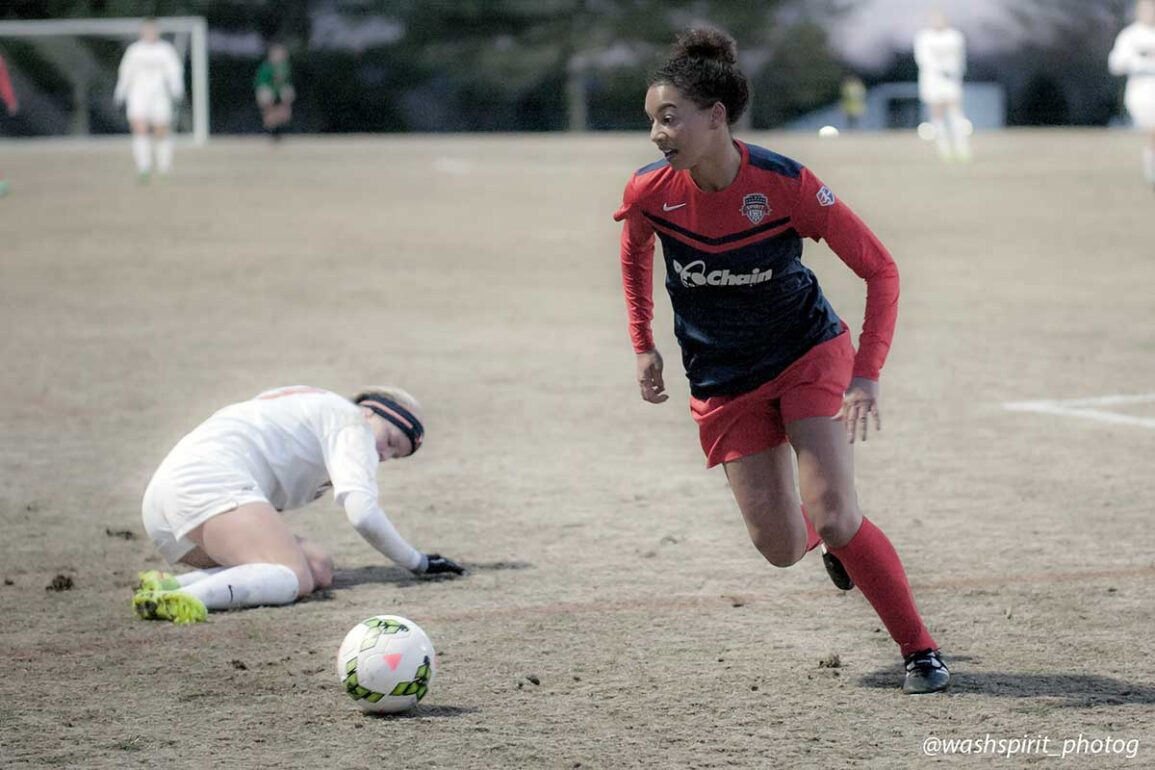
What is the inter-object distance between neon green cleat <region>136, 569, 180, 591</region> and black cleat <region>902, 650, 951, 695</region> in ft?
7.83

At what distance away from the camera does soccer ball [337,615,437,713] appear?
16.0ft

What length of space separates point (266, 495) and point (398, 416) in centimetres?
54

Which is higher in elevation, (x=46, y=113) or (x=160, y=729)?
(x=160, y=729)

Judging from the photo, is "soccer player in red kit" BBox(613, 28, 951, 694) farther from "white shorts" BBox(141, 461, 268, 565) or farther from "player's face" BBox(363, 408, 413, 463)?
"white shorts" BBox(141, 461, 268, 565)

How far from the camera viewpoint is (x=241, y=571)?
604 centimetres

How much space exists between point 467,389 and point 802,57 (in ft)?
211

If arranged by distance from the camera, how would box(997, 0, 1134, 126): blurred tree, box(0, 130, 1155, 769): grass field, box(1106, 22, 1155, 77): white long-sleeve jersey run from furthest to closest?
1. box(997, 0, 1134, 126): blurred tree
2. box(1106, 22, 1155, 77): white long-sleeve jersey
3. box(0, 130, 1155, 769): grass field

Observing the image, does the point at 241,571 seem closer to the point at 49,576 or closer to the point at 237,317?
the point at 49,576

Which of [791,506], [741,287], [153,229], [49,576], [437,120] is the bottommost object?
[437,120]

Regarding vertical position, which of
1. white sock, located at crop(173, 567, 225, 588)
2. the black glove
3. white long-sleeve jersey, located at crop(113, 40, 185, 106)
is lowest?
white long-sleeve jersey, located at crop(113, 40, 185, 106)

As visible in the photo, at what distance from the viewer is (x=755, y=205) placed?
5.20m

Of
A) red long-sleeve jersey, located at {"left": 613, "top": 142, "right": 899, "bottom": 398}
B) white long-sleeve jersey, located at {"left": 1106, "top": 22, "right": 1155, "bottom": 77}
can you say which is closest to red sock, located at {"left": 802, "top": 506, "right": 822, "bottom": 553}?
red long-sleeve jersey, located at {"left": 613, "top": 142, "right": 899, "bottom": 398}

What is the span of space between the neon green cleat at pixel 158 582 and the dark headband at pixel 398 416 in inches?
36.0

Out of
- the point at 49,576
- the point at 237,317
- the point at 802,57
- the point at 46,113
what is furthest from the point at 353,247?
the point at 802,57
